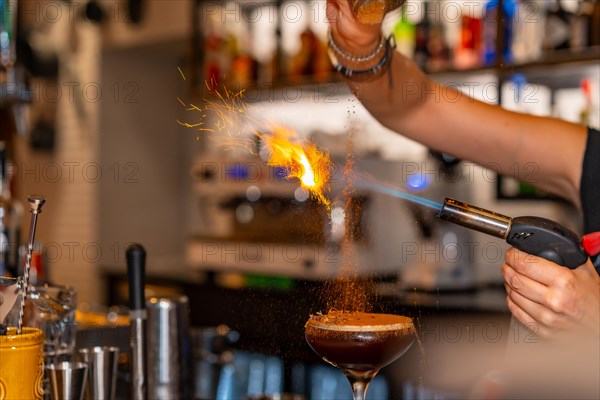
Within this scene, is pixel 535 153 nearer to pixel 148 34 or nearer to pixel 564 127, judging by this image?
pixel 564 127

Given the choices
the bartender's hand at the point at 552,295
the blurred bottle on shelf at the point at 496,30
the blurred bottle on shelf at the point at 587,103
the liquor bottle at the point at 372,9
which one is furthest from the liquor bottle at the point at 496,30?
the bartender's hand at the point at 552,295

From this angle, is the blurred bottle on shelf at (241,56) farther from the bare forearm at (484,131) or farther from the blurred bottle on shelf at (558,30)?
the bare forearm at (484,131)

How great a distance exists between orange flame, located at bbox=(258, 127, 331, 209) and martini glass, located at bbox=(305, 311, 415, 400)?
0.61 ft

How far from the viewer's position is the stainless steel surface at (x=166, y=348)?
1.45m

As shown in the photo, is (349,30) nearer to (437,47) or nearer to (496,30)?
(496,30)

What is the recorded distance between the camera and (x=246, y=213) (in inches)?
187

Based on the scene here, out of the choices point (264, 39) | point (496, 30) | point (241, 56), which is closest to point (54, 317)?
point (496, 30)

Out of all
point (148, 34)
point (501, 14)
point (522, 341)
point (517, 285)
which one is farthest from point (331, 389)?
point (148, 34)

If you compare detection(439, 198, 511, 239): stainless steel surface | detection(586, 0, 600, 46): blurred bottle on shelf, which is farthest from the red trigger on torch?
detection(586, 0, 600, 46): blurred bottle on shelf

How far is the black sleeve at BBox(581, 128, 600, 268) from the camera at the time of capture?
1.80 m

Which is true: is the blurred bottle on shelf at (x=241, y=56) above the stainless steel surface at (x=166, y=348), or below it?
above

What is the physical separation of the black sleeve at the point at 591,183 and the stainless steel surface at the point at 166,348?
3.12 ft

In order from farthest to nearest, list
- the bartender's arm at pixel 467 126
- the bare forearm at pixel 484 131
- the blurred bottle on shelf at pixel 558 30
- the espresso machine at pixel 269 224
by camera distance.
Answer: the espresso machine at pixel 269 224 → the blurred bottle on shelf at pixel 558 30 → the bare forearm at pixel 484 131 → the bartender's arm at pixel 467 126

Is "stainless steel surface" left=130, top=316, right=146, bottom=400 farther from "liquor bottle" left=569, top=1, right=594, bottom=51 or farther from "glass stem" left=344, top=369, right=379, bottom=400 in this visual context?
"liquor bottle" left=569, top=1, right=594, bottom=51
